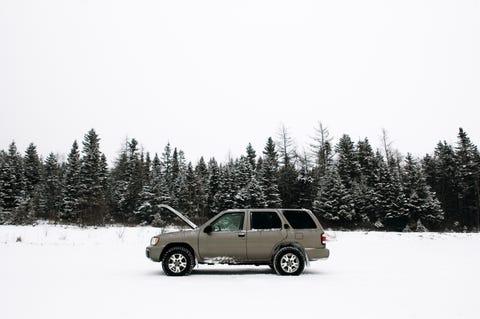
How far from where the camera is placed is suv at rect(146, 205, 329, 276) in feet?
30.8

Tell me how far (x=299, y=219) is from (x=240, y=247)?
1883 mm

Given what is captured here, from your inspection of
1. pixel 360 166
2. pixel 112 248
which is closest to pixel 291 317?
pixel 112 248

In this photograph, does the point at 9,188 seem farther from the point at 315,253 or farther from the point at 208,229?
the point at 315,253

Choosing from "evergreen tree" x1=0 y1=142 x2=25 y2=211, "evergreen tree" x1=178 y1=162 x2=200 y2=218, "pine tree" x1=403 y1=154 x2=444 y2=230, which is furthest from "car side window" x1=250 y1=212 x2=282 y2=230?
"evergreen tree" x1=0 y1=142 x2=25 y2=211

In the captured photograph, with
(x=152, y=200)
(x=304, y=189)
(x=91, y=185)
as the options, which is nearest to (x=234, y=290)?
(x=304, y=189)

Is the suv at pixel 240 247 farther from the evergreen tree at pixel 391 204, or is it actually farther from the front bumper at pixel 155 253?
the evergreen tree at pixel 391 204

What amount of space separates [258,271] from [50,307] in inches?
232

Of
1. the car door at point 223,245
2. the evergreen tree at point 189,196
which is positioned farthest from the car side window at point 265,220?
the evergreen tree at point 189,196

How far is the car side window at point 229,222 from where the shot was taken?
971 centimetres

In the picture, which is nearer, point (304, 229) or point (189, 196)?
point (304, 229)

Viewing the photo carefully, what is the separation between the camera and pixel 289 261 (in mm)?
9469

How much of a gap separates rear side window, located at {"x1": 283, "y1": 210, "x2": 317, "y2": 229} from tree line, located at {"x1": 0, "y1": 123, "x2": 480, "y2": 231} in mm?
23040

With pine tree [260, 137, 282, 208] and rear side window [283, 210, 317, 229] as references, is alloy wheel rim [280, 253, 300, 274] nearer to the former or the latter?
rear side window [283, 210, 317, 229]

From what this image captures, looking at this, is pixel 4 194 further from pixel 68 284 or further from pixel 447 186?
pixel 447 186
